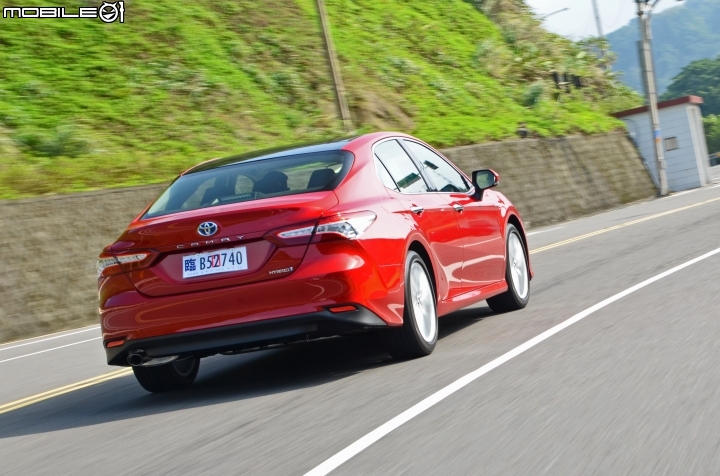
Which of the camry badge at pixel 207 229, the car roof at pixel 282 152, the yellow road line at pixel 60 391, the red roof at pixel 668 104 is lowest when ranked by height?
the yellow road line at pixel 60 391

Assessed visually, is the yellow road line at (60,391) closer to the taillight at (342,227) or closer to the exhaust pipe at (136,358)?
the exhaust pipe at (136,358)

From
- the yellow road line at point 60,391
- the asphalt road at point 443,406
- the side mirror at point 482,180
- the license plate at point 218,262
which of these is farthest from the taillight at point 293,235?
the side mirror at point 482,180

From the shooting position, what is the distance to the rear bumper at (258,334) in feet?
22.0

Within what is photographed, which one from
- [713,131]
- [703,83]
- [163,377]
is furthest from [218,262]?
[703,83]

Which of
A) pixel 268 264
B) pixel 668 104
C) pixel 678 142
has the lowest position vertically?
pixel 268 264

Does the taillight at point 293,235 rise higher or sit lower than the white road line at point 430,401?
higher

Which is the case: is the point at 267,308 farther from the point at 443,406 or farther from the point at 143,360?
the point at 443,406

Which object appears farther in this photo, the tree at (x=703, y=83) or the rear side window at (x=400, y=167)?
the tree at (x=703, y=83)

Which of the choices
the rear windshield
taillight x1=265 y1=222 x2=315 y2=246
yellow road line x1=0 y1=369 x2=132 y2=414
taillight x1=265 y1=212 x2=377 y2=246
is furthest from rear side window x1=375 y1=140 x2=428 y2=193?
yellow road line x1=0 y1=369 x2=132 y2=414

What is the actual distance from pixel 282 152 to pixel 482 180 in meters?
2.17

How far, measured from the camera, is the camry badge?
673cm

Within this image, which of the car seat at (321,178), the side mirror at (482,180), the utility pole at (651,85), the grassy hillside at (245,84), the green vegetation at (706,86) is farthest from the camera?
the green vegetation at (706,86)

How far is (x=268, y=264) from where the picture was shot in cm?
673

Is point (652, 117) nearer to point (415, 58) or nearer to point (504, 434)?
point (415, 58)
